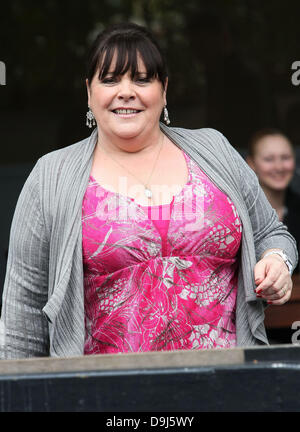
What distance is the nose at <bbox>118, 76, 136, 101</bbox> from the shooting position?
2.23 meters

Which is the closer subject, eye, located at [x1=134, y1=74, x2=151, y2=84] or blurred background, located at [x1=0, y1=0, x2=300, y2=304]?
eye, located at [x1=134, y1=74, x2=151, y2=84]

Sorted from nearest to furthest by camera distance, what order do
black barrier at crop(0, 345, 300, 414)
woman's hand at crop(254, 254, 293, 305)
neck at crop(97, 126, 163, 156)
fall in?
black barrier at crop(0, 345, 300, 414) < woman's hand at crop(254, 254, 293, 305) < neck at crop(97, 126, 163, 156)

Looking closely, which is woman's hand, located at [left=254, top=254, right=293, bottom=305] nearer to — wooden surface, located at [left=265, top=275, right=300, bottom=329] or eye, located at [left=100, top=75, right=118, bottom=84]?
eye, located at [left=100, top=75, right=118, bottom=84]

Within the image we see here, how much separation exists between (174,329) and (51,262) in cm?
38

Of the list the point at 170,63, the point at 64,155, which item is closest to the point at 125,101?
the point at 64,155

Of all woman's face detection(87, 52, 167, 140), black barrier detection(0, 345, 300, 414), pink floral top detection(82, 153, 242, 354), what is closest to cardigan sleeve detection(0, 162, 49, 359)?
pink floral top detection(82, 153, 242, 354)

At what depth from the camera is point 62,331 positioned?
7.30ft

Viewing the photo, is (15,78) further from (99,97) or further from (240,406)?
(240,406)

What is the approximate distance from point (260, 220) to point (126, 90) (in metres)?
0.55

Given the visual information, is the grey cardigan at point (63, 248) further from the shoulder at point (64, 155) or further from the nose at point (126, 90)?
the nose at point (126, 90)

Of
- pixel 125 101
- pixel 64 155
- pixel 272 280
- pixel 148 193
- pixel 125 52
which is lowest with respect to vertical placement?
pixel 272 280

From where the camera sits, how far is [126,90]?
223 centimetres

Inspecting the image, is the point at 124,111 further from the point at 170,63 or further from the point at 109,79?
the point at 170,63

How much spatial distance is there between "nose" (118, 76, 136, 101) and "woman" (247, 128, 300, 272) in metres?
2.08
